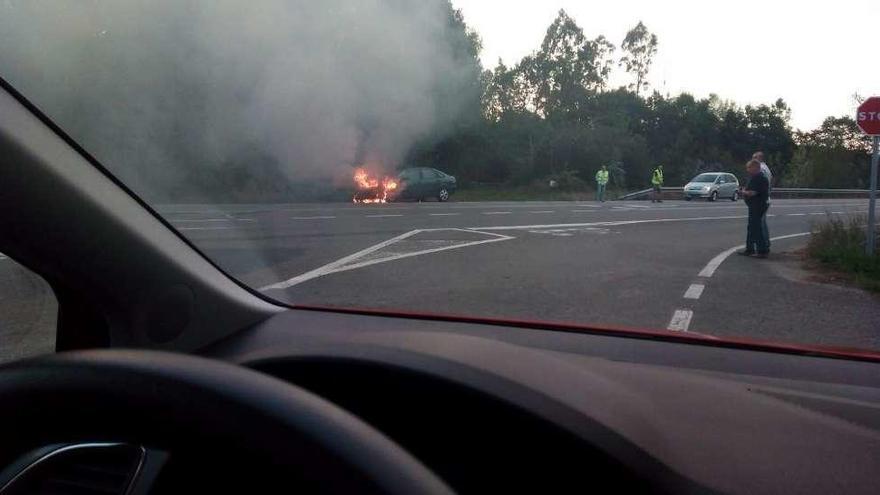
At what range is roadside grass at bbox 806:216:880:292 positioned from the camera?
364cm

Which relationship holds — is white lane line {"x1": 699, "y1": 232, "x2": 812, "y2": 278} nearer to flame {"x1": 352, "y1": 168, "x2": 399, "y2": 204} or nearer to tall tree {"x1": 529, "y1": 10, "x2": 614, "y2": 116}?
tall tree {"x1": 529, "y1": 10, "x2": 614, "y2": 116}

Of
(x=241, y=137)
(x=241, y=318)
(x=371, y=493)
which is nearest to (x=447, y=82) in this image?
(x=241, y=137)

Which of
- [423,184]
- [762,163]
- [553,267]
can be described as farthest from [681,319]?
[423,184]

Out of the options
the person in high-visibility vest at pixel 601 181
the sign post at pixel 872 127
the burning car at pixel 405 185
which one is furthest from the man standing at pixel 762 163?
the burning car at pixel 405 185

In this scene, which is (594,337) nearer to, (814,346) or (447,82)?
(814,346)

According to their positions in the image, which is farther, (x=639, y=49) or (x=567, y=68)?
(x=567, y=68)

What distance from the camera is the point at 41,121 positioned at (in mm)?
2135

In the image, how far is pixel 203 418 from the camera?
0.97 m

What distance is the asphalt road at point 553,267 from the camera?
3.44m

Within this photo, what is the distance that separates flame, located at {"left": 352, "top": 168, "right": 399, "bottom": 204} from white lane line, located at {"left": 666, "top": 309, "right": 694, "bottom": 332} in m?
1.72

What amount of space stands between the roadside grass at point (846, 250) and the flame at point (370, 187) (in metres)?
2.33

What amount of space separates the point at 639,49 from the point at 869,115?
914mm

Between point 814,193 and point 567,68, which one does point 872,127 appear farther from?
point 567,68

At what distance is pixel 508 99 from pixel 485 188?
0.68 meters
